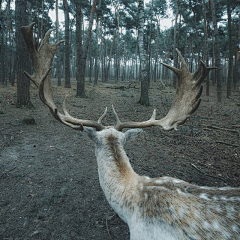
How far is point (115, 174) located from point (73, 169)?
2.16m

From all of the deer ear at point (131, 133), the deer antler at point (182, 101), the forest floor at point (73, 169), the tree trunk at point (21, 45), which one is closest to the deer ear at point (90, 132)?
the deer antler at point (182, 101)

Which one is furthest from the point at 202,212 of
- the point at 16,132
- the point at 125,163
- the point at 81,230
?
the point at 16,132

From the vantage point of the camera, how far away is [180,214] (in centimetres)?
189

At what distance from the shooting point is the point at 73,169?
14.1 ft

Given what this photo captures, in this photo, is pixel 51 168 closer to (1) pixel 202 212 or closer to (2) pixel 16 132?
(2) pixel 16 132

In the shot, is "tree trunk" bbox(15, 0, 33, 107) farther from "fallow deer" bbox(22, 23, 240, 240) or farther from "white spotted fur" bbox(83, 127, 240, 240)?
"white spotted fur" bbox(83, 127, 240, 240)

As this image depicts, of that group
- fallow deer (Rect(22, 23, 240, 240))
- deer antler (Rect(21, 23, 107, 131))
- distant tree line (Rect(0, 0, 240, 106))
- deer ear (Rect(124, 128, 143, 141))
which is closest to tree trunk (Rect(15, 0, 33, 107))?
distant tree line (Rect(0, 0, 240, 106))

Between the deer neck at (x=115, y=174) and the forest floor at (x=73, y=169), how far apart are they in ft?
2.47

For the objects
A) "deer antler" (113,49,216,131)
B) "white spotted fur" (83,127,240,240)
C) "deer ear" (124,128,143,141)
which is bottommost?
"white spotted fur" (83,127,240,240)

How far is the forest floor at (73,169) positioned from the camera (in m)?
2.80

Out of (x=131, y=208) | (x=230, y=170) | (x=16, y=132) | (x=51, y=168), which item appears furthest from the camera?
(x=16, y=132)

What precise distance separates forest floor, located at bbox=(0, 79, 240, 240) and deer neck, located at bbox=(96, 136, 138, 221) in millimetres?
752

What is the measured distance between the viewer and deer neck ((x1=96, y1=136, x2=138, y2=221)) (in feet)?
7.37

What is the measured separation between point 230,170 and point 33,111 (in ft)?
24.5
